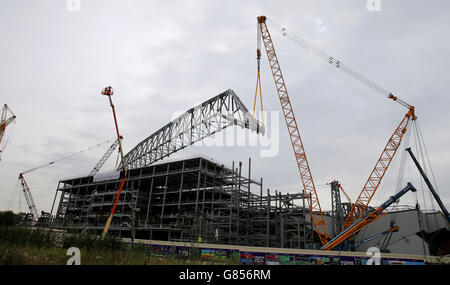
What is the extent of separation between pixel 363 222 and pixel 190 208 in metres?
39.1

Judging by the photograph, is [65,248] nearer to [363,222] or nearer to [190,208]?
[363,222]

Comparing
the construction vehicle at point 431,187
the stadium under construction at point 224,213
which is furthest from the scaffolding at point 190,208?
the construction vehicle at point 431,187

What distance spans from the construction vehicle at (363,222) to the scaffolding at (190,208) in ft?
13.7

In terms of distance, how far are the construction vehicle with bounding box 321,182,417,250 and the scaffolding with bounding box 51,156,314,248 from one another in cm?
418

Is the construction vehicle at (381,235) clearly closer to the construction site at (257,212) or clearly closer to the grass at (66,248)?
the construction site at (257,212)

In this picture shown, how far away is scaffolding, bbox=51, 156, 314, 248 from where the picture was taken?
150 ft

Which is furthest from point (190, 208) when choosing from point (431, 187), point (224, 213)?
point (431, 187)

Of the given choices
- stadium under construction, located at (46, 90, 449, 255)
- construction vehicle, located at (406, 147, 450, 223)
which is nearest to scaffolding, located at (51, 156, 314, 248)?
stadium under construction, located at (46, 90, 449, 255)

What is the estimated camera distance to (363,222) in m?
42.4

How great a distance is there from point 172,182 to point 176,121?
21.8 m

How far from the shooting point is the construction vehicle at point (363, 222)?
131 feet
